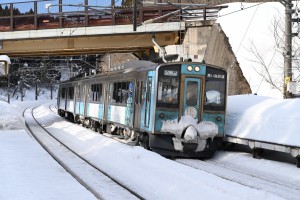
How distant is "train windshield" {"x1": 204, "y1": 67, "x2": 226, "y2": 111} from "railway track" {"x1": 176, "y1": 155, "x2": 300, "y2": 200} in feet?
5.30

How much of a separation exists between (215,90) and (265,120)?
1.96 m

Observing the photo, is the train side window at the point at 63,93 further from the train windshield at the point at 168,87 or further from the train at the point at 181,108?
the train windshield at the point at 168,87

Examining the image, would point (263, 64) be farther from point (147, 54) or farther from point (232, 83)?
point (147, 54)

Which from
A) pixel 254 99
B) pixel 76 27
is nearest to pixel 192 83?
pixel 254 99

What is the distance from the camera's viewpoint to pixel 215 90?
15.1 metres

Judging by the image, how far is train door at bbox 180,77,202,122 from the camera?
1472 centimetres

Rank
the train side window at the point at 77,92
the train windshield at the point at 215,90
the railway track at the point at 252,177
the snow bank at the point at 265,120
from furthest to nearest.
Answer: the train side window at the point at 77,92 → the train windshield at the point at 215,90 → the snow bank at the point at 265,120 → the railway track at the point at 252,177

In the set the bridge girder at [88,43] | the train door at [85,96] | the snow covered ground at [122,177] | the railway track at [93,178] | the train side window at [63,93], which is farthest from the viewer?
the train side window at [63,93]

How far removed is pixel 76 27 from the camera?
34.3 meters

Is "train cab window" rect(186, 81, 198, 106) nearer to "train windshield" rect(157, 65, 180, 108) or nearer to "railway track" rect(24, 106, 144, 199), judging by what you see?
"train windshield" rect(157, 65, 180, 108)

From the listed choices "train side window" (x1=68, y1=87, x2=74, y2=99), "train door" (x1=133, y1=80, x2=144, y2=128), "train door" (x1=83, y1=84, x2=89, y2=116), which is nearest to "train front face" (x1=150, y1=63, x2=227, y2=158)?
"train door" (x1=133, y1=80, x2=144, y2=128)

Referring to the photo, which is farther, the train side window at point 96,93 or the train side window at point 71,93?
the train side window at point 71,93

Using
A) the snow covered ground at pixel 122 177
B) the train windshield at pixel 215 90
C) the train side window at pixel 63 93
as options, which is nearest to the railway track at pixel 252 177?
the snow covered ground at pixel 122 177

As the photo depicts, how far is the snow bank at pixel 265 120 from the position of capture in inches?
496
